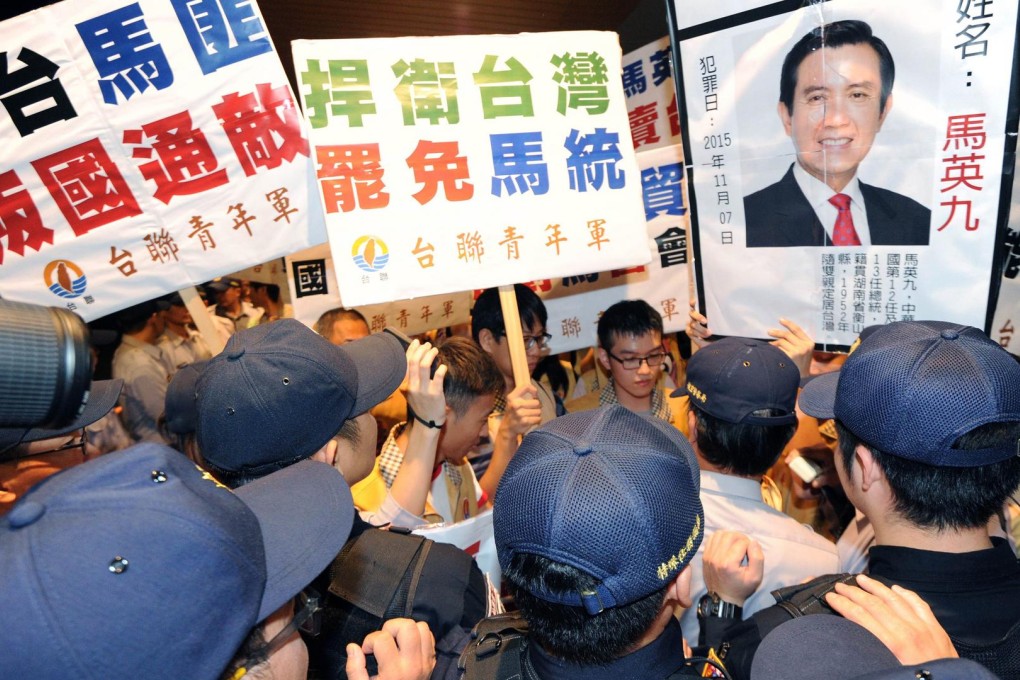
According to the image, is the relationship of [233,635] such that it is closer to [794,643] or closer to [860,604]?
[794,643]

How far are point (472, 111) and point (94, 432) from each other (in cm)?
274

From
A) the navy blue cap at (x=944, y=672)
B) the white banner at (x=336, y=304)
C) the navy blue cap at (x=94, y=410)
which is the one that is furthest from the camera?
the white banner at (x=336, y=304)

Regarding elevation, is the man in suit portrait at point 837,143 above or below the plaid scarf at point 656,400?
above

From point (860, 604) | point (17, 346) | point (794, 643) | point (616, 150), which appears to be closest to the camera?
point (17, 346)

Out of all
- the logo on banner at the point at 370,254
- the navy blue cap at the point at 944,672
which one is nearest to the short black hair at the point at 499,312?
the logo on banner at the point at 370,254

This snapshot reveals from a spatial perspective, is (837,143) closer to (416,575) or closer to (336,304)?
(416,575)

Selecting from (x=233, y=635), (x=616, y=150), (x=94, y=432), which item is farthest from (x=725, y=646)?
(x=94, y=432)

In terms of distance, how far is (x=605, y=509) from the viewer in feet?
3.55

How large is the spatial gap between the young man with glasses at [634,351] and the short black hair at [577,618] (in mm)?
2245

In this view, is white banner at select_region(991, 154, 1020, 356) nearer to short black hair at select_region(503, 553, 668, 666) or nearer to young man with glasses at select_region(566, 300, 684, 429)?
young man with glasses at select_region(566, 300, 684, 429)

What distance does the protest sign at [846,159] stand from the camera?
2.21 metres

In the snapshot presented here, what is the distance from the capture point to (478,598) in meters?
1.63

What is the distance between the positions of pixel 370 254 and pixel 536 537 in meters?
1.73

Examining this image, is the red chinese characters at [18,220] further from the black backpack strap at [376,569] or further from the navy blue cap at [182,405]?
the black backpack strap at [376,569]
